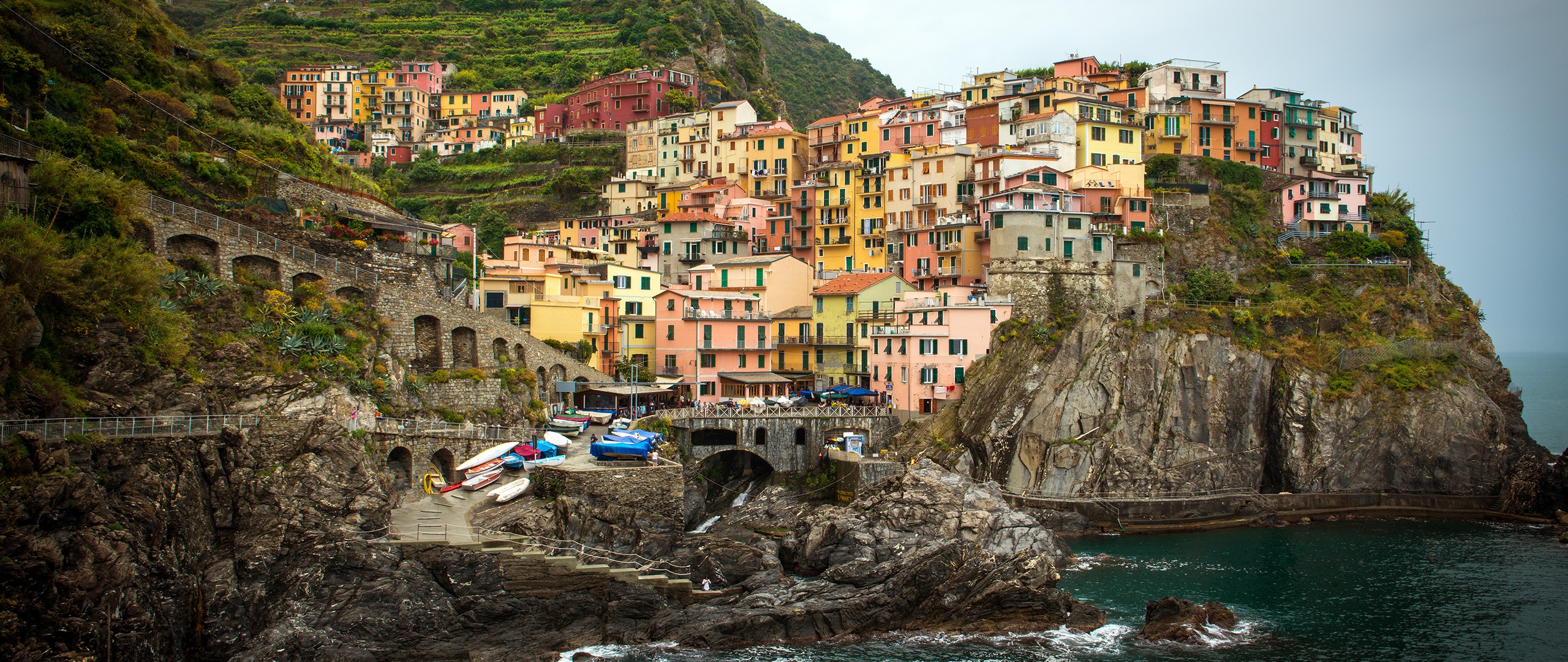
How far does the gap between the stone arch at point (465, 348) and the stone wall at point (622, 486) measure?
981 centimetres

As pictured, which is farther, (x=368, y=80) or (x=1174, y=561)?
(x=368, y=80)

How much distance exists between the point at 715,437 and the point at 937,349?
12416 mm

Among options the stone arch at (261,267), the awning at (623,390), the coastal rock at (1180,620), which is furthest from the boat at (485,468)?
the coastal rock at (1180,620)

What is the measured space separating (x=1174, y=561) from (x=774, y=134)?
49.3m

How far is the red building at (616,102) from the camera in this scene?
102938 millimetres

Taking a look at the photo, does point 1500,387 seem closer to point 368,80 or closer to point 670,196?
point 670,196

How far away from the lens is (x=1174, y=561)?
4591 cm

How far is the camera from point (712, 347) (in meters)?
62.2

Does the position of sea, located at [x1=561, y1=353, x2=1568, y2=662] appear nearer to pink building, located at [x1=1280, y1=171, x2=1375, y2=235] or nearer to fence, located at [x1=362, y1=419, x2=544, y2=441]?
fence, located at [x1=362, y1=419, x2=544, y2=441]

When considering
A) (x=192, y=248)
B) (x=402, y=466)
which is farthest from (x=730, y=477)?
(x=192, y=248)

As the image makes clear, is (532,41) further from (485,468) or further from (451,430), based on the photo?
(485,468)

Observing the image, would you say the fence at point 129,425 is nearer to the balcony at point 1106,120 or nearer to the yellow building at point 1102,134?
the yellow building at point 1102,134

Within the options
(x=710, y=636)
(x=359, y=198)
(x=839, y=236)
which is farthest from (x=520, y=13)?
(x=710, y=636)

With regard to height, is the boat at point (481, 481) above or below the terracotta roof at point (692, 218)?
below
